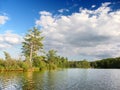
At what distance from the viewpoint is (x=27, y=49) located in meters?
82.3

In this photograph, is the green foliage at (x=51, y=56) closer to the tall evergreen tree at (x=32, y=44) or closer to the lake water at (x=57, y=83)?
the tall evergreen tree at (x=32, y=44)

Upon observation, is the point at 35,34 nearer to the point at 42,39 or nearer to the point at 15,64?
the point at 42,39

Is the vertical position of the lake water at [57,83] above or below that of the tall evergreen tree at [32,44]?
below

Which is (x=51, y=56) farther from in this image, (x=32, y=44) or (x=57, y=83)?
(x=57, y=83)

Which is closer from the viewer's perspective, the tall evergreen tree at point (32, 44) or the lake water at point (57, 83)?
the lake water at point (57, 83)

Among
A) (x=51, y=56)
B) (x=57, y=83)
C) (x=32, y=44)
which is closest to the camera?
(x=57, y=83)

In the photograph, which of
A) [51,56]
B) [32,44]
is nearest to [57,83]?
[32,44]

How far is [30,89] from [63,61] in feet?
455

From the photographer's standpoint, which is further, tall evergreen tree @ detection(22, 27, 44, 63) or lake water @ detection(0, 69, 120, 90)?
tall evergreen tree @ detection(22, 27, 44, 63)

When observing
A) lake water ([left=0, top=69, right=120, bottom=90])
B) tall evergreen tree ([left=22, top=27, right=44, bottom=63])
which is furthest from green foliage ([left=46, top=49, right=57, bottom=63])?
lake water ([left=0, top=69, right=120, bottom=90])

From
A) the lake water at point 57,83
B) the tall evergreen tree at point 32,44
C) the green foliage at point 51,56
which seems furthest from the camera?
the green foliage at point 51,56

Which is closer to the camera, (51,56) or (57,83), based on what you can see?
(57,83)

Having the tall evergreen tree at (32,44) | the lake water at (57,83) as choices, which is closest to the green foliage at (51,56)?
the tall evergreen tree at (32,44)

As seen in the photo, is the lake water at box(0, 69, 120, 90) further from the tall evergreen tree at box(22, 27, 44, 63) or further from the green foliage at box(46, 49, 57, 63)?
the green foliage at box(46, 49, 57, 63)
